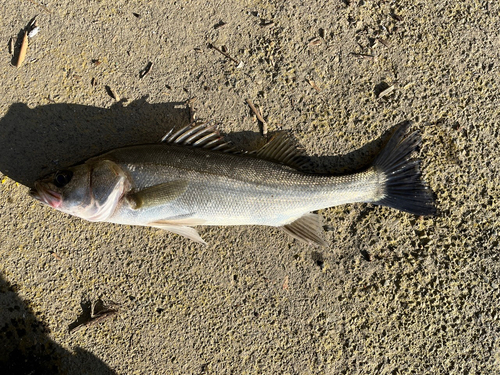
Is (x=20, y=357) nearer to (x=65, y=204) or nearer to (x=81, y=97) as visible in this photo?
(x=65, y=204)

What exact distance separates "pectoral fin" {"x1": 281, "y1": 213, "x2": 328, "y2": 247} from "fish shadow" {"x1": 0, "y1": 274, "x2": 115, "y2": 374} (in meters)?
2.05

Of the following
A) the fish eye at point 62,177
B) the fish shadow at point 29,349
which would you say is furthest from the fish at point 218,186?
the fish shadow at point 29,349

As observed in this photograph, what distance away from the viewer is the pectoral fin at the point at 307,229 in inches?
112

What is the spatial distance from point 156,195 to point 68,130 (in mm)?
1132

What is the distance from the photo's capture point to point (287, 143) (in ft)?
9.45

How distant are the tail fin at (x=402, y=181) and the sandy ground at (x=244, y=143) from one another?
18 cm

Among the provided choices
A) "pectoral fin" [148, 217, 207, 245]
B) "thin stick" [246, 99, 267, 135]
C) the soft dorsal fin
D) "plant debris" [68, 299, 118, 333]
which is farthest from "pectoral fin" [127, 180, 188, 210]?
"plant debris" [68, 299, 118, 333]

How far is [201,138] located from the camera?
2.80 metres

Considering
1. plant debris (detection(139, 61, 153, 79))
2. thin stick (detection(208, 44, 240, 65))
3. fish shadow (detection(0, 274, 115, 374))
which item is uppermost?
thin stick (detection(208, 44, 240, 65))

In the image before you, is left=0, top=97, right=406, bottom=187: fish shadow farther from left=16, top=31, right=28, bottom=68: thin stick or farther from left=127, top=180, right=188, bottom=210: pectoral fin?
left=127, top=180, right=188, bottom=210: pectoral fin

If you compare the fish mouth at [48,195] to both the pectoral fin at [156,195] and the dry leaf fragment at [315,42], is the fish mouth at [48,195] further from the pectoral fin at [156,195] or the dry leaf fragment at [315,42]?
the dry leaf fragment at [315,42]

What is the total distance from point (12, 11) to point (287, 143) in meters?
2.72

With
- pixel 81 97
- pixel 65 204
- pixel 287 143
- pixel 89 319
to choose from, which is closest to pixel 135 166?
pixel 65 204

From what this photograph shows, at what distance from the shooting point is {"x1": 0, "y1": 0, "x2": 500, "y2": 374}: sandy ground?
2965mm
